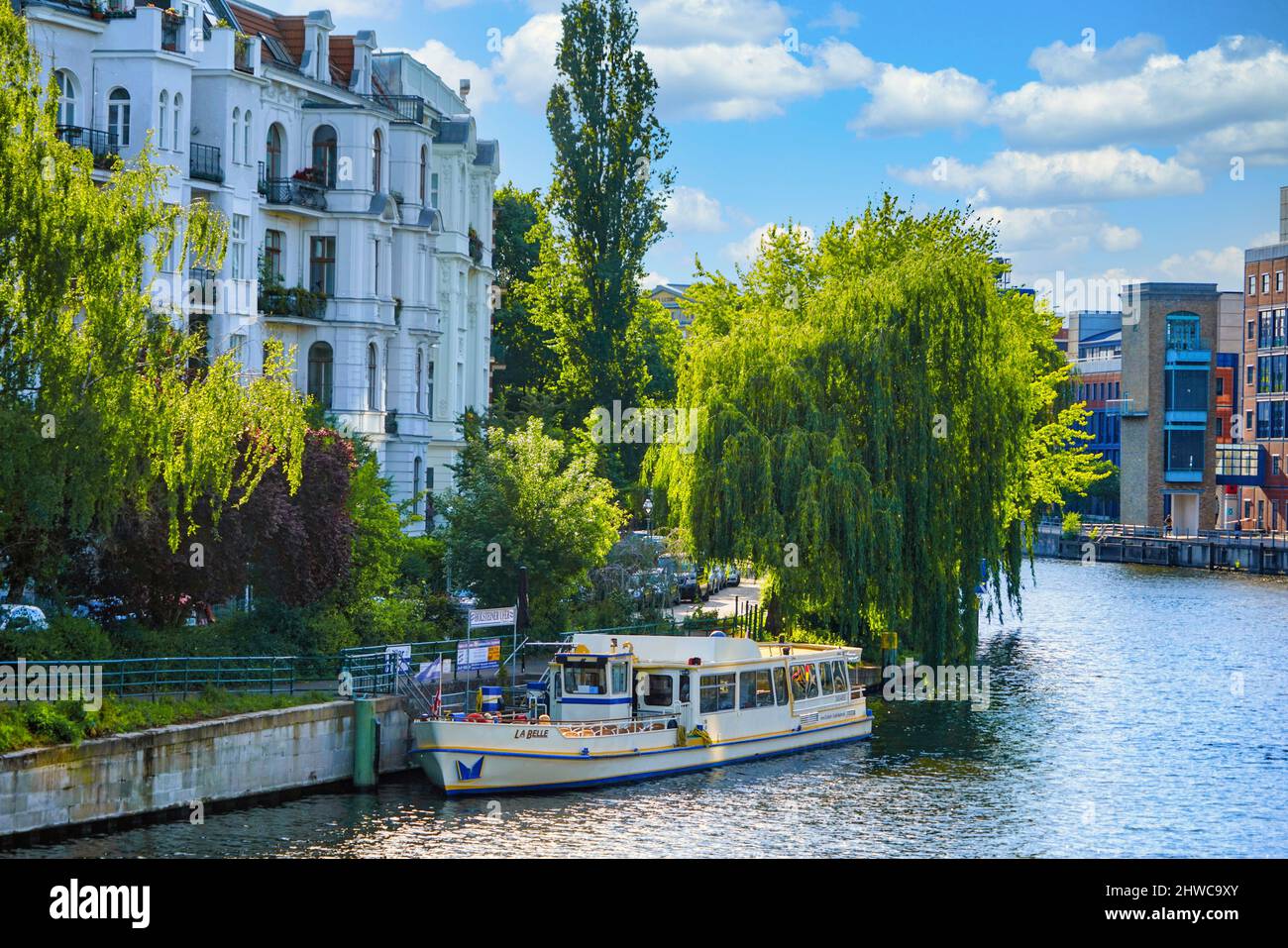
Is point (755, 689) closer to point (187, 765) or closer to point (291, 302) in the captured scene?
point (187, 765)

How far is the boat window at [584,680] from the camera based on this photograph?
1624 inches

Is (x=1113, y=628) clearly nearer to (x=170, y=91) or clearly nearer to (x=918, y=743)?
(x=918, y=743)

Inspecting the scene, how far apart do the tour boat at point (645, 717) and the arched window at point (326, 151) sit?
23.5m

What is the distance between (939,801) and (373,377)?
98.6ft

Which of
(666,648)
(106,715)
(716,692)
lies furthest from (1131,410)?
(106,715)

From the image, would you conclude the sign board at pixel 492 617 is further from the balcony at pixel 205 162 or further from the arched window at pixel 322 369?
the arched window at pixel 322 369

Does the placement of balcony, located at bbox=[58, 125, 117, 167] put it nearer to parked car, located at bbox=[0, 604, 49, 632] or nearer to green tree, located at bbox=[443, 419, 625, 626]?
green tree, located at bbox=[443, 419, 625, 626]

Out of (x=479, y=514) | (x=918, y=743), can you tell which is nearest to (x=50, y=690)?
(x=479, y=514)

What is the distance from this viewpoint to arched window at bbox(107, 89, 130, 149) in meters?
49.4

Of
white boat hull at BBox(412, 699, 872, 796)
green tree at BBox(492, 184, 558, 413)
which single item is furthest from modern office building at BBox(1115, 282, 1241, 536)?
white boat hull at BBox(412, 699, 872, 796)

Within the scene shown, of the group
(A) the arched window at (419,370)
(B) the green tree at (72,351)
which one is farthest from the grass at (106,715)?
(A) the arched window at (419,370)

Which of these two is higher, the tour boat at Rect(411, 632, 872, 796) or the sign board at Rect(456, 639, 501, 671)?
the sign board at Rect(456, 639, 501, 671)

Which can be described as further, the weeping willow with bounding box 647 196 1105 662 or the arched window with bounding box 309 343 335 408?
the arched window with bounding box 309 343 335 408

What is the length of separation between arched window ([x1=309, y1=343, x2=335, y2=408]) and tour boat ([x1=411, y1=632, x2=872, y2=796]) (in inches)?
776
